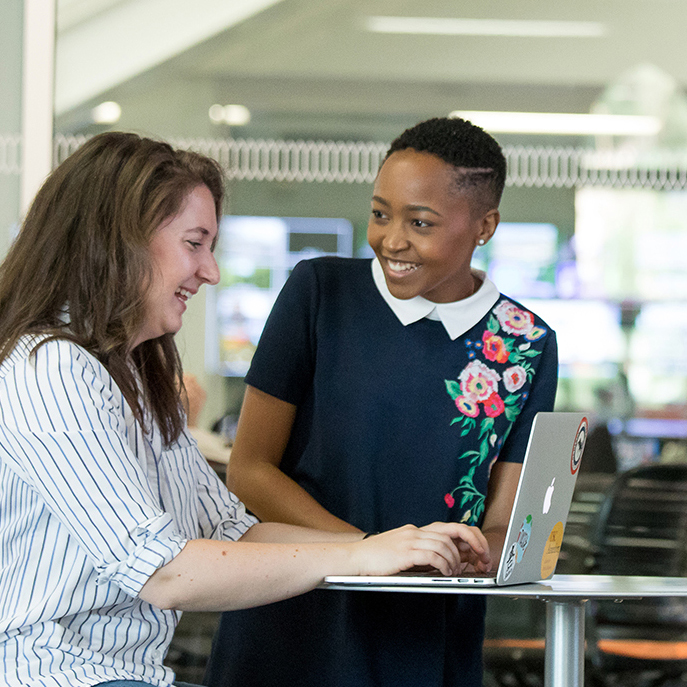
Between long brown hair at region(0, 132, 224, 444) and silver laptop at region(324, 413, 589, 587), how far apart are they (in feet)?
1.36

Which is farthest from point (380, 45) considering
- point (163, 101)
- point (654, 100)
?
point (654, 100)

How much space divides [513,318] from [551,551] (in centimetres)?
43

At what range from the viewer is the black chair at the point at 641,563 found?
2.61m

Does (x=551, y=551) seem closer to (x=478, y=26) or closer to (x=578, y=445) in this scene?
(x=578, y=445)

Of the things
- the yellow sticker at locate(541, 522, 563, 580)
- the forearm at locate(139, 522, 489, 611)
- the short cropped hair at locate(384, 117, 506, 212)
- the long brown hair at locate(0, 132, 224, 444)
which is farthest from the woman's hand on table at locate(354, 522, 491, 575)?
the short cropped hair at locate(384, 117, 506, 212)

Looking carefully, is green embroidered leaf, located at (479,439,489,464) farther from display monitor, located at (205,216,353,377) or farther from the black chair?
display monitor, located at (205,216,353,377)

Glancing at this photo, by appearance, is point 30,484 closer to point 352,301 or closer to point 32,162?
point 352,301

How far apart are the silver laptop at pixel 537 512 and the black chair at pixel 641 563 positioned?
4.56 feet

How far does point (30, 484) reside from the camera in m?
1.09

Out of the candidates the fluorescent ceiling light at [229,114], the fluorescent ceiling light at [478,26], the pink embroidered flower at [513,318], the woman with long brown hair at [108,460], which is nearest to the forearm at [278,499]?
the woman with long brown hair at [108,460]

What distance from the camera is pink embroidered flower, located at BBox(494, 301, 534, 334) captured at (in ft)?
5.16

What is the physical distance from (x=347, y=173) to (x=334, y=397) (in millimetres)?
1787

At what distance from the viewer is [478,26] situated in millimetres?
3473

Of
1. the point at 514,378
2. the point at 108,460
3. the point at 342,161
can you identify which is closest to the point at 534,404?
the point at 514,378
